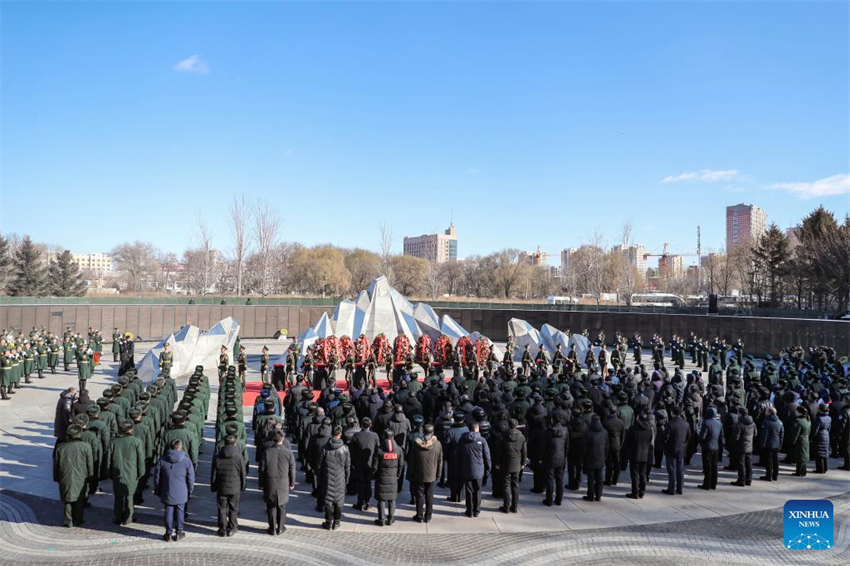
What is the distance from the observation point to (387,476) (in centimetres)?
952

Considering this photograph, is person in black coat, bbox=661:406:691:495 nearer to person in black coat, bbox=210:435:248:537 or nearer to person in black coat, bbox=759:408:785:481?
person in black coat, bbox=759:408:785:481

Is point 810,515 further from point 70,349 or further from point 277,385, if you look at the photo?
point 70,349

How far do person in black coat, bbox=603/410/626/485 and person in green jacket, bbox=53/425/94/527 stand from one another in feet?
28.6

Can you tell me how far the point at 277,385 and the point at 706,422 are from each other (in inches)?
616

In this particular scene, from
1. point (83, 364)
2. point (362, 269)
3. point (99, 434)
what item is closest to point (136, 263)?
point (362, 269)

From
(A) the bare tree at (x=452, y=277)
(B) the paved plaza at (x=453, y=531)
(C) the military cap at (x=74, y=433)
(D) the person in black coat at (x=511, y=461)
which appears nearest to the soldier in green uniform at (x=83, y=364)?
(B) the paved plaza at (x=453, y=531)

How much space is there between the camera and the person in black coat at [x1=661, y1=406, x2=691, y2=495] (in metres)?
11.0

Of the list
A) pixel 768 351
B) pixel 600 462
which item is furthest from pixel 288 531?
pixel 768 351

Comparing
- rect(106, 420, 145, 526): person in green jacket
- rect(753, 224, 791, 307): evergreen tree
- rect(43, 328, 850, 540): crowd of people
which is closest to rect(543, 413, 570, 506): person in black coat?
rect(43, 328, 850, 540): crowd of people

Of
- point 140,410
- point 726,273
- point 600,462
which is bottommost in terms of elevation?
point 600,462

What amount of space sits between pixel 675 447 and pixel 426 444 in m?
4.68

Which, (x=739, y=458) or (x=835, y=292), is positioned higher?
(x=835, y=292)

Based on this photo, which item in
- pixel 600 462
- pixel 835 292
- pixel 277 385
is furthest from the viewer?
pixel 835 292

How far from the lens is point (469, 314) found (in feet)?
157
